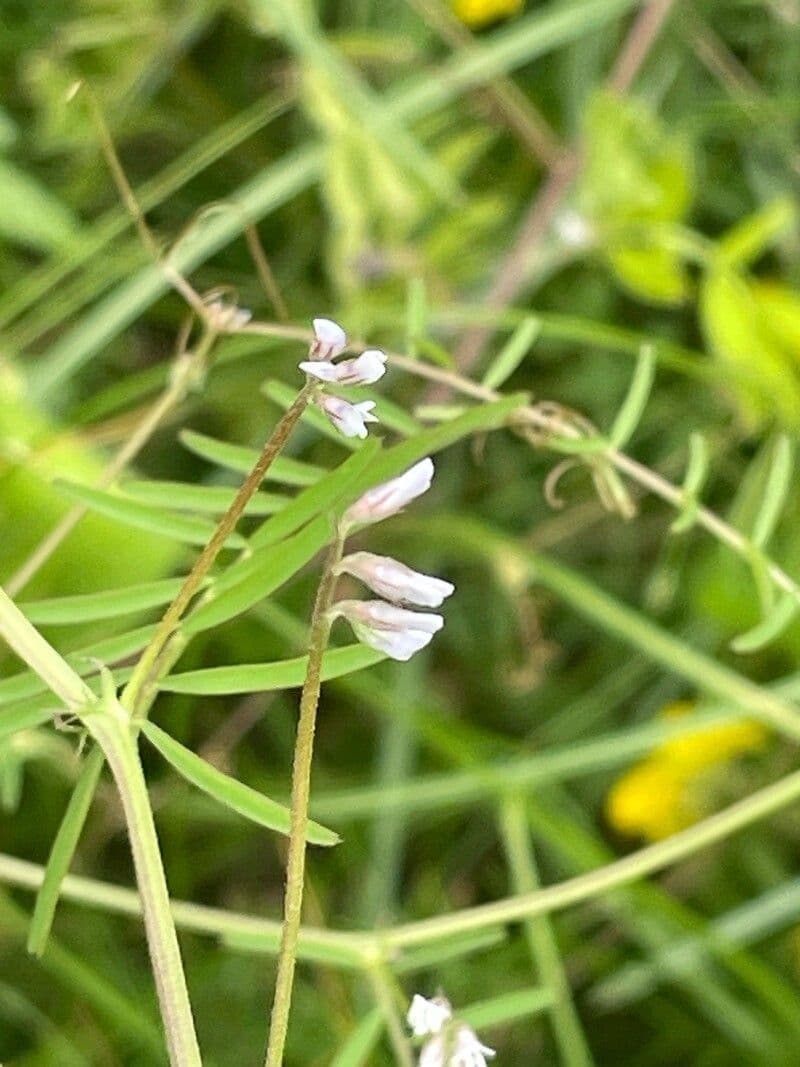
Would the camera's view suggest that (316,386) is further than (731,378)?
No

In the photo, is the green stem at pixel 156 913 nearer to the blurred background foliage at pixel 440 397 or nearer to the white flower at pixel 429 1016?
the white flower at pixel 429 1016

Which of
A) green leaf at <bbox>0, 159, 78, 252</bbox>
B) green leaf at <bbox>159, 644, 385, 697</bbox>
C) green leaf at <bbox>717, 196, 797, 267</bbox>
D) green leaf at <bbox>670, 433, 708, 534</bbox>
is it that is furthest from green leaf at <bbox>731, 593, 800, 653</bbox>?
green leaf at <bbox>0, 159, 78, 252</bbox>

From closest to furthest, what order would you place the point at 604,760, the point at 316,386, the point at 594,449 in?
the point at 316,386 < the point at 594,449 < the point at 604,760

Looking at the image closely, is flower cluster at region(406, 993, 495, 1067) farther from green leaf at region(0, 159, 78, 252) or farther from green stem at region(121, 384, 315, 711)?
green leaf at region(0, 159, 78, 252)

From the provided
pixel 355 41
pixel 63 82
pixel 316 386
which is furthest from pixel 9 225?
pixel 316 386

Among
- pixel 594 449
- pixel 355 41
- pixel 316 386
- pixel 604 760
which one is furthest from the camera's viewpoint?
pixel 355 41

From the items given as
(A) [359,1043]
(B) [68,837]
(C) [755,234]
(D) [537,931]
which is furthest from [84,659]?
(C) [755,234]

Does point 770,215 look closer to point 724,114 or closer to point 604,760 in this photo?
point 724,114
